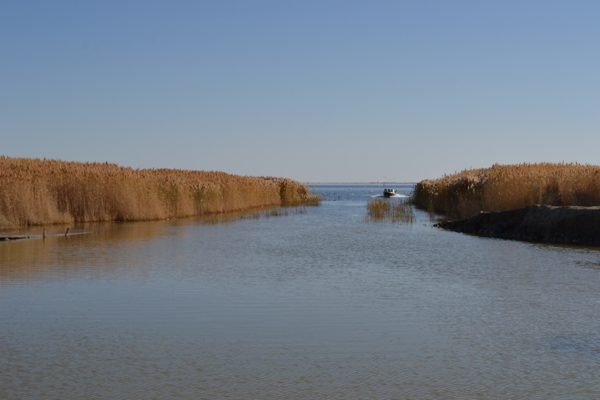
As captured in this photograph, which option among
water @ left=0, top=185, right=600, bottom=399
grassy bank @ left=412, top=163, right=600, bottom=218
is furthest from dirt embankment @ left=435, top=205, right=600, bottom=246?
grassy bank @ left=412, top=163, right=600, bottom=218

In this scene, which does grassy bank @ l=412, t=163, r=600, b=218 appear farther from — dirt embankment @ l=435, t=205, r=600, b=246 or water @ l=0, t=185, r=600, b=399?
water @ l=0, t=185, r=600, b=399

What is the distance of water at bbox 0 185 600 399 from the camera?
4.15 meters

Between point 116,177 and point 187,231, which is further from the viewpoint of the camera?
point 116,177

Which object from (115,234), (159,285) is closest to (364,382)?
(159,285)

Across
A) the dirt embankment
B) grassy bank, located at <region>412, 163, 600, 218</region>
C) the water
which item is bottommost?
the water

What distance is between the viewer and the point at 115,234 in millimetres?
15539

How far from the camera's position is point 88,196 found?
1983 centimetres

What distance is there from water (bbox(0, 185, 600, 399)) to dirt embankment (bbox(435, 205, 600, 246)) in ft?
8.23

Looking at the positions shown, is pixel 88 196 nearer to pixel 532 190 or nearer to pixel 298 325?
pixel 532 190

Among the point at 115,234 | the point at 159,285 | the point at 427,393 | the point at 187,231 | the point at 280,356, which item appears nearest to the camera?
the point at 427,393

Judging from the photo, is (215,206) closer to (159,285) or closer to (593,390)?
(159,285)

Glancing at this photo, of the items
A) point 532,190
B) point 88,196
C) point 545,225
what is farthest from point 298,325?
point 88,196

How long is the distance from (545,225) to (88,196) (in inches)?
541

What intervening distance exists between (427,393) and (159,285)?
478 cm
